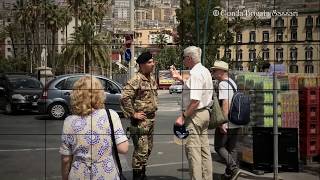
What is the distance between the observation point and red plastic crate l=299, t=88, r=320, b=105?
7798 millimetres

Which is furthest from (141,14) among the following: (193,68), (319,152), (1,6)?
(319,152)

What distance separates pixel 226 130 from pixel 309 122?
184cm

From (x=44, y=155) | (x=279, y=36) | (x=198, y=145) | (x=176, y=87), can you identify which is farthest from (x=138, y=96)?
(x=44, y=155)

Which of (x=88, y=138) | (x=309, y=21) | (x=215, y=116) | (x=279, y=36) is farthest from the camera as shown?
(x=215, y=116)

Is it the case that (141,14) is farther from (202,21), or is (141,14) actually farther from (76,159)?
(76,159)

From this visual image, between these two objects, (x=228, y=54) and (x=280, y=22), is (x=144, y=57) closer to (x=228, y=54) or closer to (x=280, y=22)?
(x=228, y=54)

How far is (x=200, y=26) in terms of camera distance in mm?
5738

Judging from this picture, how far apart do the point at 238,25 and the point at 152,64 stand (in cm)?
105

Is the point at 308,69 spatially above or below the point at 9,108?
above

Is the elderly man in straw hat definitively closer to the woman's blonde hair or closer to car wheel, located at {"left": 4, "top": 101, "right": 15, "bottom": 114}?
the woman's blonde hair

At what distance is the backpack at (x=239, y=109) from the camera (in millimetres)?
6699

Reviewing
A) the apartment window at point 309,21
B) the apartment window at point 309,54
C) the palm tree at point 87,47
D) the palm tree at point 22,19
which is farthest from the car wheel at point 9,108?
the apartment window at point 309,21

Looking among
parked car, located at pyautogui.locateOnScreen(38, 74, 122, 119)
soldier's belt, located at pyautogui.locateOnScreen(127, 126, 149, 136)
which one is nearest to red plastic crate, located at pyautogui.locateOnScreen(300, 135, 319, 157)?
parked car, located at pyautogui.locateOnScreen(38, 74, 122, 119)

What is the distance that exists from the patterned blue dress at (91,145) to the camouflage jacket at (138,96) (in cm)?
176
